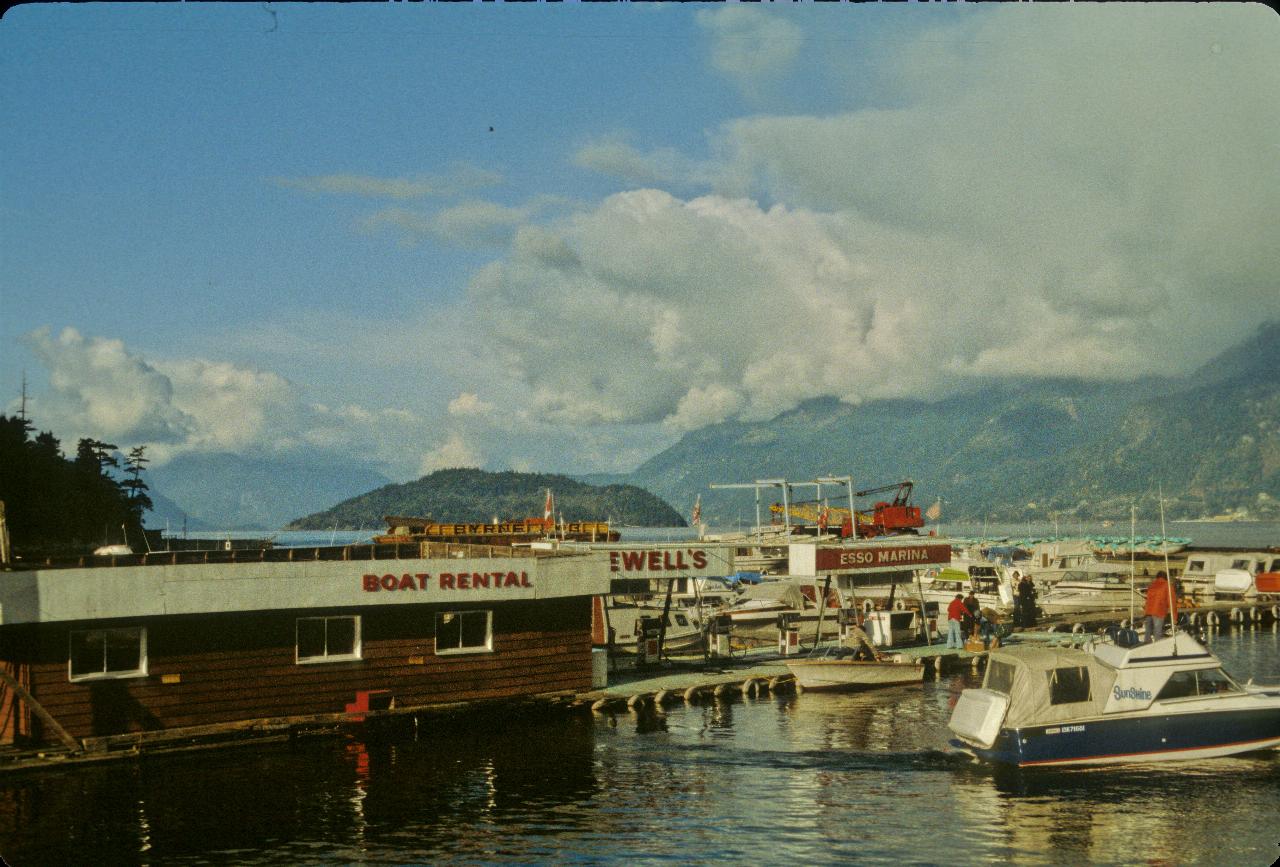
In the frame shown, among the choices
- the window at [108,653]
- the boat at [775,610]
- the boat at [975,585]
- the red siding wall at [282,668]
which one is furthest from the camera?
the boat at [975,585]

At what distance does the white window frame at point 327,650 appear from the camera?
35.2 metres

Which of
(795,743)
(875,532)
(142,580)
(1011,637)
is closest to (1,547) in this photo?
(142,580)

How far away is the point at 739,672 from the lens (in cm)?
4528

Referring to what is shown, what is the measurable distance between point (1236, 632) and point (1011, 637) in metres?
19.2

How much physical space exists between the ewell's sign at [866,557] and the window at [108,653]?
26.8 meters

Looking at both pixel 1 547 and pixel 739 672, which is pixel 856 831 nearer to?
pixel 739 672

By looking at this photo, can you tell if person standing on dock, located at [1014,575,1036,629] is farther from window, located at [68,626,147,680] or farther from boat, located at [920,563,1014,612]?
window, located at [68,626,147,680]

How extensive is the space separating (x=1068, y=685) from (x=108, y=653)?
2783cm

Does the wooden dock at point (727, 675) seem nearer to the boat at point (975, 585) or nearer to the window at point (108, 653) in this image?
the boat at point (975, 585)

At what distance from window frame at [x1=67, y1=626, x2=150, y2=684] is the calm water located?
109 inches

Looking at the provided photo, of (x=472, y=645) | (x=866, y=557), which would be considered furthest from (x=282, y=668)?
(x=866, y=557)

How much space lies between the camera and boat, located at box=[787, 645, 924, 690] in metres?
42.9

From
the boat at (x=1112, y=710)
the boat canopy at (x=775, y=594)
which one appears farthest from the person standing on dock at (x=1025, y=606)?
the boat at (x=1112, y=710)

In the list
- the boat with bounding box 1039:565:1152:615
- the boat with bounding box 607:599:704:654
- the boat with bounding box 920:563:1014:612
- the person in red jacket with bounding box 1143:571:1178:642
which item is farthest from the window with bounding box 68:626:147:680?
the boat with bounding box 1039:565:1152:615
